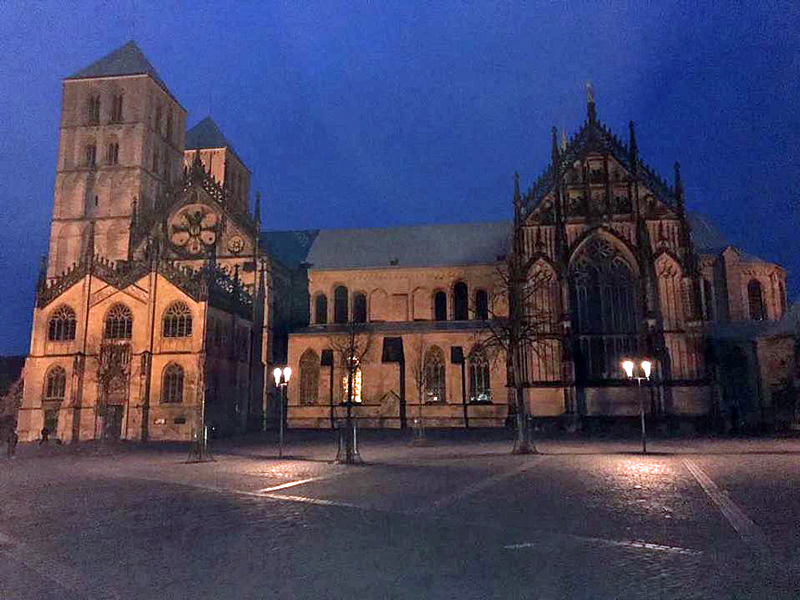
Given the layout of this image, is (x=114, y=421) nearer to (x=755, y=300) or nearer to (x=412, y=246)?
(x=412, y=246)

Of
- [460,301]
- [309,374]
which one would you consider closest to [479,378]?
[460,301]

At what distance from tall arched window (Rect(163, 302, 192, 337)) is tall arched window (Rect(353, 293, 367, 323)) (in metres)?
16.6

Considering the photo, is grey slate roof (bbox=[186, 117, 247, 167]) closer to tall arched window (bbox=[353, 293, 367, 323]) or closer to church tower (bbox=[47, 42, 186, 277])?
church tower (bbox=[47, 42, 186, 277])

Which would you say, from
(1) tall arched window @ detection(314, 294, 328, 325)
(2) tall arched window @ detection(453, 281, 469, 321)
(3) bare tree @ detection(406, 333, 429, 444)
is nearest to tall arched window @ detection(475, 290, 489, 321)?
(2) tall arched window @ detection(453, 281, 469, 321)

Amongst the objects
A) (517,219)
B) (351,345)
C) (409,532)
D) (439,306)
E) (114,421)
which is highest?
(517,219)

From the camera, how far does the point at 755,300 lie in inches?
2074

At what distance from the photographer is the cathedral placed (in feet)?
147

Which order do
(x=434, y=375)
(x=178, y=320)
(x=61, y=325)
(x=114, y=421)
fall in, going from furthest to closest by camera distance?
(x=434, y=375), (x=61, y=325), (x=178, y=320), (x=114, y=421)

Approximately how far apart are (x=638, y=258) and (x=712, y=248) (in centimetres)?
1120

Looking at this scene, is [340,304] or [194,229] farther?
[340,304]

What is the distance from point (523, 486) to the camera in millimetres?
17266

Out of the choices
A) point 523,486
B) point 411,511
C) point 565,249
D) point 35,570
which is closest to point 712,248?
point 565,249

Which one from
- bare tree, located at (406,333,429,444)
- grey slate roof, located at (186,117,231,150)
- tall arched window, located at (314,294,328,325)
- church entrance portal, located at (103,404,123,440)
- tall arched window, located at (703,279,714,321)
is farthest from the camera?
grey slate roof, located at (186,117,231,150)

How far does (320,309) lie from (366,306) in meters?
4.58
